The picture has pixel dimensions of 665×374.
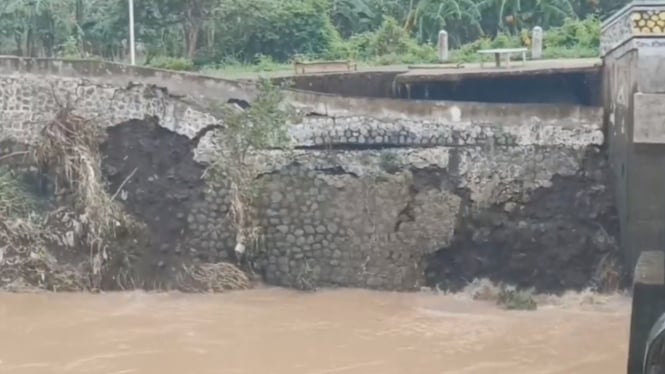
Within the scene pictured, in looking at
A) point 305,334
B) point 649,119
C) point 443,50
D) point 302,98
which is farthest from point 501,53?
point 305,334

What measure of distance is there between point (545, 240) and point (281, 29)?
7.54 m

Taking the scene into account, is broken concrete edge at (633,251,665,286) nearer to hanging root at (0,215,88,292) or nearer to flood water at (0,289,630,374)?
flood water at (0,289,630,374)

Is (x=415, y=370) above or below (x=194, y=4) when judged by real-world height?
below

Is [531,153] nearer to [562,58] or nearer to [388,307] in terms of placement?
[388,307]

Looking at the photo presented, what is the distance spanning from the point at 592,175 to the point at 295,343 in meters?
3.76

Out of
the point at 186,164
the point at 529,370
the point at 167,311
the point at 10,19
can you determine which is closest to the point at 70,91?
the point at 186,164

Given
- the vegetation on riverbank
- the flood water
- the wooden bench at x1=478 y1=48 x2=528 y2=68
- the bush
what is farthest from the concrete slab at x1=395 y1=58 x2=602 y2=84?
the bush

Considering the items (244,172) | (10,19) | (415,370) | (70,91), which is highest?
(10,19)


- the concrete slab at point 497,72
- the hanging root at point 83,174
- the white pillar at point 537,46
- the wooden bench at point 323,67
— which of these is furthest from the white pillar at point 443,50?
the hanging root at point 83,174

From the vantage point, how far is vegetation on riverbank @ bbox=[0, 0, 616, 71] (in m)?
16.2

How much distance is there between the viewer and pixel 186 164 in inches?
452

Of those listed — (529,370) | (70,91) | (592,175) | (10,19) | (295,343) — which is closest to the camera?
(529,370)

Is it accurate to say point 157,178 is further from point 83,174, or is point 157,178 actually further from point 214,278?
point 214,278

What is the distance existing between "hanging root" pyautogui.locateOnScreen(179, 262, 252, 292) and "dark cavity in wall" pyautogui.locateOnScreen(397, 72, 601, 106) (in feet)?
9.83
